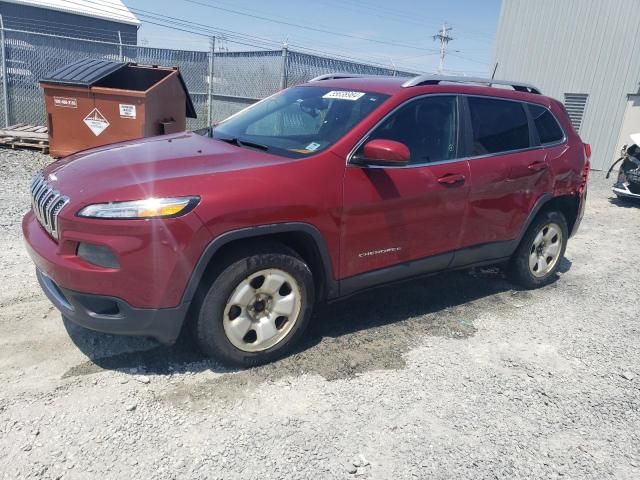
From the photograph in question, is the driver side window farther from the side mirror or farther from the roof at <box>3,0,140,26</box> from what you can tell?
the roof at <box>3,0,140,26</box>

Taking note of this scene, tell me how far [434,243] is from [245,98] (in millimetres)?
9138

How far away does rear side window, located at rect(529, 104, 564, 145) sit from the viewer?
469 centimetres

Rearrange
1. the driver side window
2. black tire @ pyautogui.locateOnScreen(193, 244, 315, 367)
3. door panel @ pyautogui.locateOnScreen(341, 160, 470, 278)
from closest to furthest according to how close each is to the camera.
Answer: black tire @ pyautogui.locateOnScreen(193, 244, 315, 367) < door panel @ pyautogui.locateOnScreen(341, 160, 470, 278) < the driver side window

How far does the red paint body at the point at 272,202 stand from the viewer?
8.97ft

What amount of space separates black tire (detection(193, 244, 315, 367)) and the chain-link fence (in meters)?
8.91

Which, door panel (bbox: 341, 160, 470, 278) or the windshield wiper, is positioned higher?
the windshield wiper

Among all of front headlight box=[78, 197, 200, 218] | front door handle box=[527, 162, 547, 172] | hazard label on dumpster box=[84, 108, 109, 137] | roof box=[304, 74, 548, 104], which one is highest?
roof box=[304, 74, 548, 104]

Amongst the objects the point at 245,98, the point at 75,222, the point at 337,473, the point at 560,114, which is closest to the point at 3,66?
the point at 245,98

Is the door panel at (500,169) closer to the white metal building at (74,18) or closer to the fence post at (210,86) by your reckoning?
the fence post at (210,86)

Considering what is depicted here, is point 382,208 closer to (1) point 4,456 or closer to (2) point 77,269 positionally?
(2) point 77,269

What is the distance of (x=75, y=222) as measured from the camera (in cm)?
272

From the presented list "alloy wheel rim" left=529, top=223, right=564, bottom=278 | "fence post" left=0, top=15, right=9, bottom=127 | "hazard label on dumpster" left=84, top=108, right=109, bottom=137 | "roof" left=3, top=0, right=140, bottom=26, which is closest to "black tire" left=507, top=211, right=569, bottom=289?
"alloy wheel rim" left=529, top=223, right=564, bottom=278

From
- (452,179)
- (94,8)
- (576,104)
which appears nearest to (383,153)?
(452,179)

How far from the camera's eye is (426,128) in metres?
3.82
